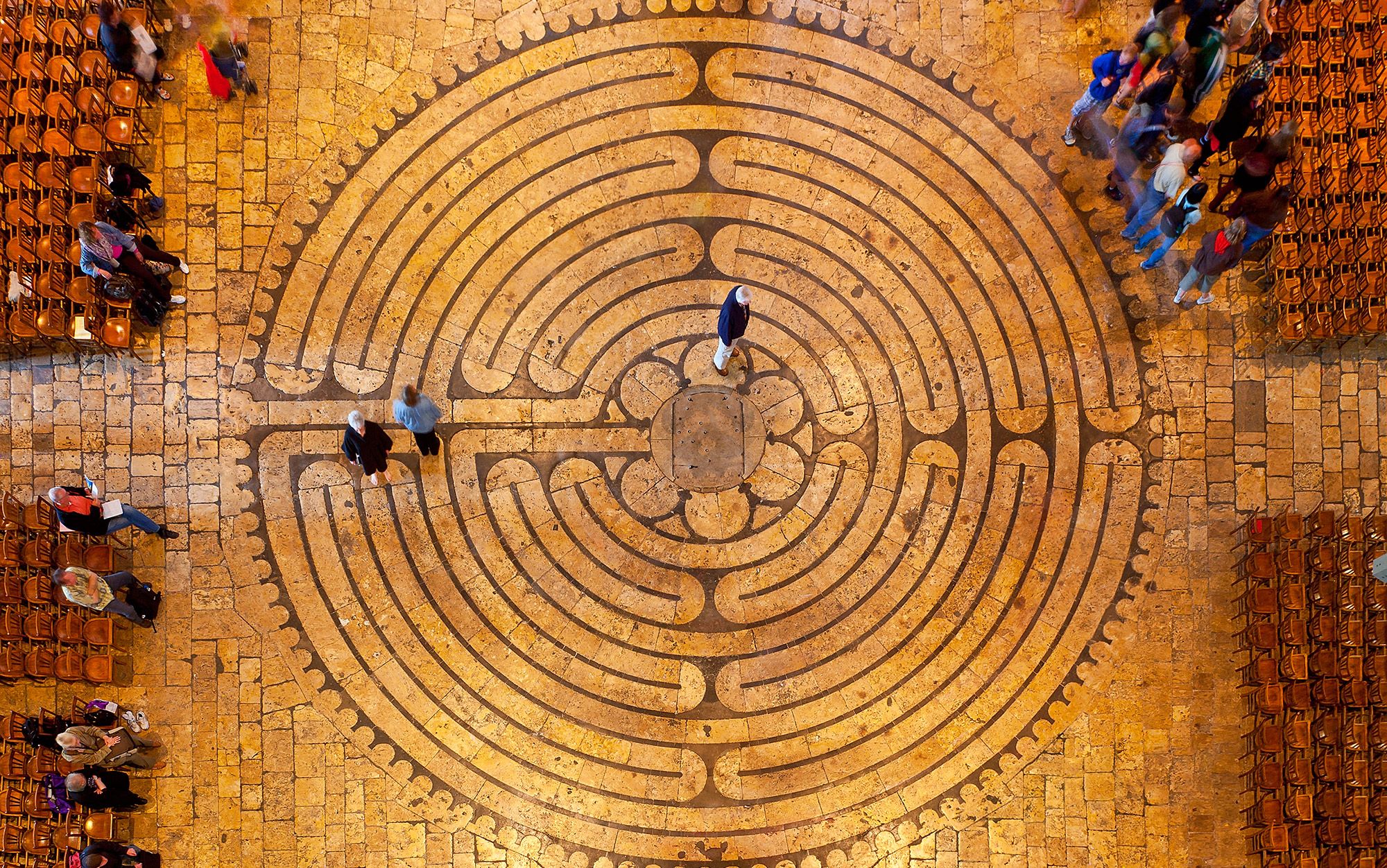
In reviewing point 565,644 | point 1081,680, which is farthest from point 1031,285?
point 565,644

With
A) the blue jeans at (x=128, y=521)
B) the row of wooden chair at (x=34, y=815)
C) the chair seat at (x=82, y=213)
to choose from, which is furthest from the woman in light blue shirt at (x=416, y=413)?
the row of wooden chair at (x=34, y=815)

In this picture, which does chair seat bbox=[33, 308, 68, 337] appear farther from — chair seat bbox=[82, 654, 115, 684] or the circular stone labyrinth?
chair seat bbox=[82, 654, 115, 684]

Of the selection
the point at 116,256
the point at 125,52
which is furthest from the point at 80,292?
the point at 125,52

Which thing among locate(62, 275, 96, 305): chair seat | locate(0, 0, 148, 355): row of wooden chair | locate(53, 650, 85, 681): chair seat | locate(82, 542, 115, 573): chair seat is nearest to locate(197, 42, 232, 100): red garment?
locate(0, 0, 148, 355): row of wooden chair

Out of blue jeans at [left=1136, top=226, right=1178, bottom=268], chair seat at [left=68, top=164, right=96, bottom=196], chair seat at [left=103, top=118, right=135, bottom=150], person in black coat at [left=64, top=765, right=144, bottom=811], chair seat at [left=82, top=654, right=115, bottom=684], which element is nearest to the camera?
person in black coat at [left=64, top=765, right=144, bottom=811]

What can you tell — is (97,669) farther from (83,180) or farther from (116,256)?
(83,180)

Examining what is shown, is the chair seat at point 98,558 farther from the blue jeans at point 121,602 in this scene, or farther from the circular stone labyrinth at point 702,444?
the circular stone labyrinth at point 702,444
